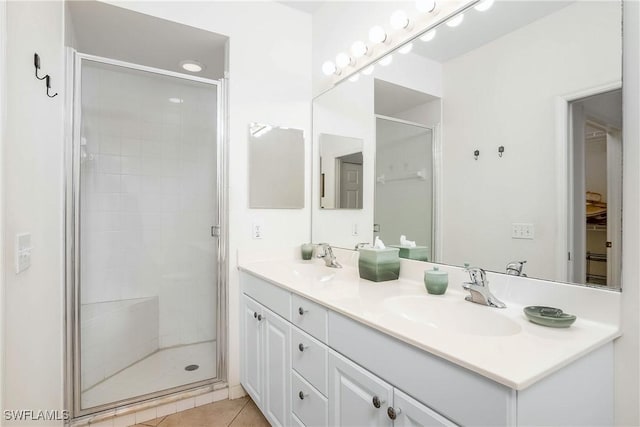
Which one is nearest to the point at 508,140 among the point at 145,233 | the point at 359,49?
the point at 359,49

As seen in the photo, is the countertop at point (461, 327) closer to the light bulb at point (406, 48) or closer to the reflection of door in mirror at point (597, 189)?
the reflection of door in mirror at point (597, 189)

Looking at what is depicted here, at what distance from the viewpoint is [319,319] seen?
48.6 inches

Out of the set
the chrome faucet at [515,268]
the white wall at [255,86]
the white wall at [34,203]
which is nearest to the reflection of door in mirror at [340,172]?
the white wall at [255,86]

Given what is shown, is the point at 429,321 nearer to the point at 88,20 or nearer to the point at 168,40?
the point at 168,40

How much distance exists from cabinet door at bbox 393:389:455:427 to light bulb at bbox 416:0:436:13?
5.16 feet

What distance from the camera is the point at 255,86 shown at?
210cm

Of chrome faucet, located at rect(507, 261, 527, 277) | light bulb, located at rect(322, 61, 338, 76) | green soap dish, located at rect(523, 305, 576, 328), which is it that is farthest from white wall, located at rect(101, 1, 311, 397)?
green soap dish, located at rect(523, 305, 576, 328)

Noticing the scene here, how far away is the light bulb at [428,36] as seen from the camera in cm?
147

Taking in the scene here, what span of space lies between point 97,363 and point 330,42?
2.46 metres

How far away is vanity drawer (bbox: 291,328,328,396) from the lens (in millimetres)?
1200

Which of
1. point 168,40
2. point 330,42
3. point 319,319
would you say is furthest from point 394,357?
point 168,40


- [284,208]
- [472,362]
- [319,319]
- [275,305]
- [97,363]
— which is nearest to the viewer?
[472,362]

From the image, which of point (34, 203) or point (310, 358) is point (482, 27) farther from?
point (34, 203)

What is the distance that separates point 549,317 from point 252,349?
4.79ft
